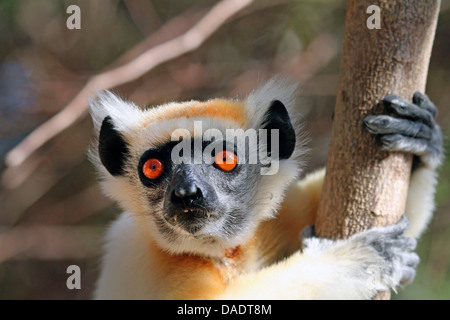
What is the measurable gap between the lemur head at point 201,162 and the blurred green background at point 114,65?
334cm

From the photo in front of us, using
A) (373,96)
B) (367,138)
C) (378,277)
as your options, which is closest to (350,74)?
(373,96)

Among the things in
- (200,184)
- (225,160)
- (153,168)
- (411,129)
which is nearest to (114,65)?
(153,168)

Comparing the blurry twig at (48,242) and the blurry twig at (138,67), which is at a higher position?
the blurry twig at (138,67)

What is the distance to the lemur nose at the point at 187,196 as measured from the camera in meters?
2.39

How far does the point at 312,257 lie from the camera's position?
8.61 ft

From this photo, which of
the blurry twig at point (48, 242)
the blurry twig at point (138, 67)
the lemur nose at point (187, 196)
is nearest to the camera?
the lemur nose at point (187, 196)

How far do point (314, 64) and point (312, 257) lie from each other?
14.8 ft

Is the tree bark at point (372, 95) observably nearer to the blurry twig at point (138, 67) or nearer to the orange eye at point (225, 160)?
the orange eye at point (225, 160)

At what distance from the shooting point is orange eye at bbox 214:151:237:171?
2.66 meters

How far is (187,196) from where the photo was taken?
2418mm

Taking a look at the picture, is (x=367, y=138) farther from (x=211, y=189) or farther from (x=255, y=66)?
(x=255, y=66)

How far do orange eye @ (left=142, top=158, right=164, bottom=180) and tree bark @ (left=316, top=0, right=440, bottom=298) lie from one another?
3.06 ft

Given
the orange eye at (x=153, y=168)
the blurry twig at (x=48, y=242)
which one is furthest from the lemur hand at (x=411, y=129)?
the blurry twig at (x=48, y=242)

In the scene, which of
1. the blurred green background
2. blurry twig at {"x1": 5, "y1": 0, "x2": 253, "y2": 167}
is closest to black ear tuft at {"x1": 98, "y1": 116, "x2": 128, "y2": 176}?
blurry twig at {"x1": 5, "y1": 0, "x2": 253, "y2": 167}
